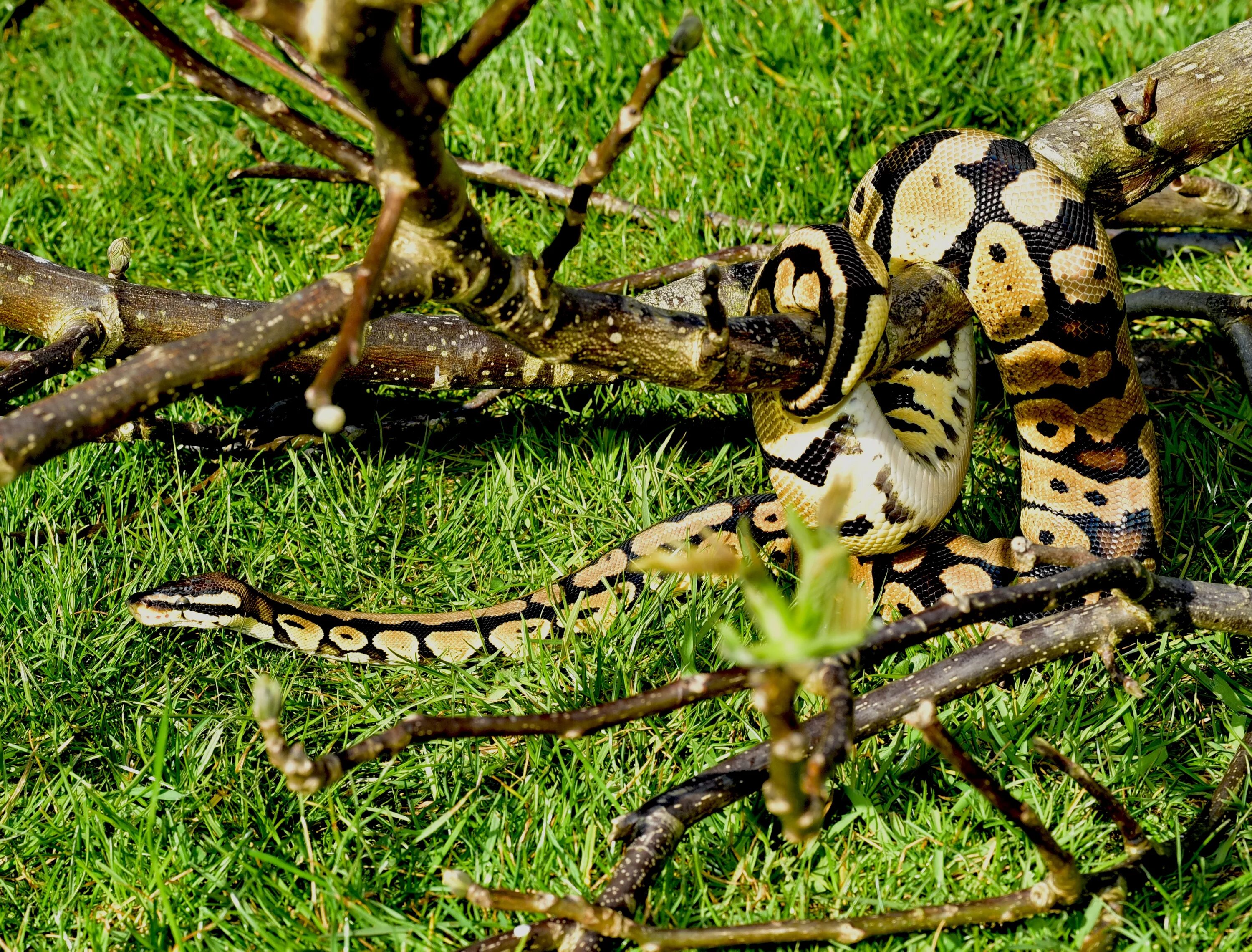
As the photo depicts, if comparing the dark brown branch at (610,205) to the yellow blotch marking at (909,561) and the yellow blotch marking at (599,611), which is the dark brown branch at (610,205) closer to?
the yellow blotch marking at (909,561)

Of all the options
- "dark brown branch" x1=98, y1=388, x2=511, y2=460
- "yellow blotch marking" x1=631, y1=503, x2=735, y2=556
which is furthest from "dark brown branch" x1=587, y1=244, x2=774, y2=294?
"yellow blotch marking" x1=631, y1=503, x2=735, y2=556

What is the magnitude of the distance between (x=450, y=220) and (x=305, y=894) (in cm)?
187

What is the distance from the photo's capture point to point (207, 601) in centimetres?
403

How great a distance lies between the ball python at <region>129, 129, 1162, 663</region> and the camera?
3.69 metres

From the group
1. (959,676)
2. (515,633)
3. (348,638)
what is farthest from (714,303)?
(348,638)

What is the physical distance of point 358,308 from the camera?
185 cm

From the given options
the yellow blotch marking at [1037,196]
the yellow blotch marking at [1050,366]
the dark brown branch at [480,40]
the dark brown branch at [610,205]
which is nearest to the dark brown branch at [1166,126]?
the yellow blotch marking at [1037,196]

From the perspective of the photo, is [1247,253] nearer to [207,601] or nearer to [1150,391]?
[1150,391]

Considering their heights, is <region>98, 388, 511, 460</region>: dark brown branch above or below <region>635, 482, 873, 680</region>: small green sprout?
below

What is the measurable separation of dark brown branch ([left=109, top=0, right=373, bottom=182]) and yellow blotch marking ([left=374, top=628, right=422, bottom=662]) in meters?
2.19

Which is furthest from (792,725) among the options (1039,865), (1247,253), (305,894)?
(1247,253)

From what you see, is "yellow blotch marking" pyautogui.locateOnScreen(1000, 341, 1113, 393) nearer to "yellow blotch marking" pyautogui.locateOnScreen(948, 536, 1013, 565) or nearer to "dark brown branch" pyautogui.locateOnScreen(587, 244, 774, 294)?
"yellow blotch marking" pyautogui.locateOnScreen(948, 536, 1013, 565)

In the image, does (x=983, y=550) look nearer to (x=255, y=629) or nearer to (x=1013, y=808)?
(x=1013, y=808)

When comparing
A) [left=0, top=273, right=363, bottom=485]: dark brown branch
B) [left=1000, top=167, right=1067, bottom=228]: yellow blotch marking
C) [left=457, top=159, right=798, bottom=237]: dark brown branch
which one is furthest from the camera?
[left=457, top=159, right=798, bottom=237]: dark brown branch
